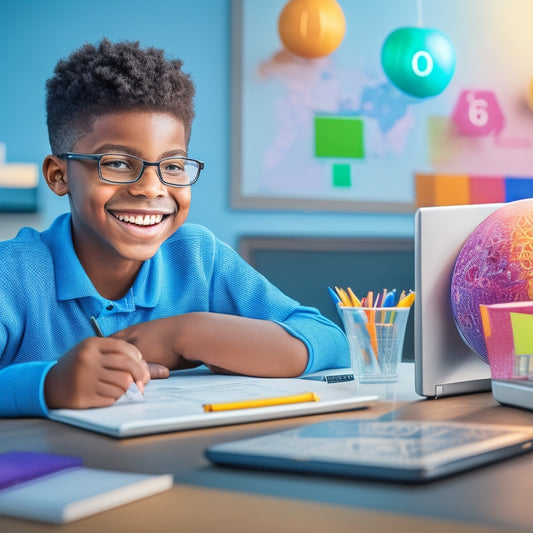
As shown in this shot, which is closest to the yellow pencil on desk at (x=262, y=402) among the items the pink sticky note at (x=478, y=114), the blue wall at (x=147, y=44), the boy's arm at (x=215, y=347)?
the boy's arm at (x=215, y=347)

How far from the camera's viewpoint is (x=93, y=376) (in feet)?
2.49

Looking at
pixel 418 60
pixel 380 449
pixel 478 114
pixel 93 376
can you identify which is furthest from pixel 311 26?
pixel 380 449

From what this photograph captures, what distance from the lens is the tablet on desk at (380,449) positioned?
49cm

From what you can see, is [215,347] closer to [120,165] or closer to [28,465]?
[120,165]

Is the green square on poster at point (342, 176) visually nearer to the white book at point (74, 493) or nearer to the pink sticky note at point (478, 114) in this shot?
the pink sticky note at point (478, 114)

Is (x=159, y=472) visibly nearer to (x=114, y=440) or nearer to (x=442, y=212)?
→ (x=114, y=440)

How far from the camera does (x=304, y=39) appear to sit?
8.28ft

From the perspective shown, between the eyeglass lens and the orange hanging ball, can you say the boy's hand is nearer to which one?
the eyeglass lens

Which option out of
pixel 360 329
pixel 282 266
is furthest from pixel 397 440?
pixel 282 266

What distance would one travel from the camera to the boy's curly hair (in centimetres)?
120

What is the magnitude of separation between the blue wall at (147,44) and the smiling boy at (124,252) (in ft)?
4.15

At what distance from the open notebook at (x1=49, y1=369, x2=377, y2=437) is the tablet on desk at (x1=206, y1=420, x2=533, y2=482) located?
4.5 inches

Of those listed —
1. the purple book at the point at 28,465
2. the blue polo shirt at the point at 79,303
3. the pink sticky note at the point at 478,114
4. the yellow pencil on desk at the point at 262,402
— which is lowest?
the yellow pencil on desk at the point at 262,402

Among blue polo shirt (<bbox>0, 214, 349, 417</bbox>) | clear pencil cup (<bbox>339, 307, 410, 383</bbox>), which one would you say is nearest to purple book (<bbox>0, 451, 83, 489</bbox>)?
clear pencil cup (<bbox>339, 307, 410, 383</bbox>)
